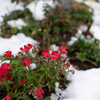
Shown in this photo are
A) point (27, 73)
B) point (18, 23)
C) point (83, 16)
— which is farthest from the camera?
point (83, 16)

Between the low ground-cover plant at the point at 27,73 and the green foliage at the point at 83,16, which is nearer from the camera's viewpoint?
the low ground-cover plant at the point at 27,73

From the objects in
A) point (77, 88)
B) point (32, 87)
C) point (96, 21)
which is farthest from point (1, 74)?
point (96, 21)

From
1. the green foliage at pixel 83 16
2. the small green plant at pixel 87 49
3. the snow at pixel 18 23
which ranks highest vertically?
the green foliage at pixel 83 16

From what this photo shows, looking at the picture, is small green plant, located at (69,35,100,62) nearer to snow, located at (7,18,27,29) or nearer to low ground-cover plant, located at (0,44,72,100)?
Result: low ground-cover plant, located at (0,44,72,100)

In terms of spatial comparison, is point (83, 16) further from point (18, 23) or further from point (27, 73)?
point (27, 73)

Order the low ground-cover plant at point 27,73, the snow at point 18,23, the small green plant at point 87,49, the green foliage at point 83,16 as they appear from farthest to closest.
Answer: the green foliage at point 83,16 < the snow at point 18,23 < the small green plant at point 87,49 < the low ground-cover plant at point 27,73

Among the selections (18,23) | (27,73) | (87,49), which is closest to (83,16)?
(87,49)

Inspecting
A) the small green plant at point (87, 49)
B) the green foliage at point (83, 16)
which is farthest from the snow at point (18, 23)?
the green foliage at point (83, 16)

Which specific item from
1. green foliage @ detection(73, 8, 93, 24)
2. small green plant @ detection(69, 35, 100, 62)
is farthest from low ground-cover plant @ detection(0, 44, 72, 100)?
green foliage @ detection(73, 8, 93, 24)

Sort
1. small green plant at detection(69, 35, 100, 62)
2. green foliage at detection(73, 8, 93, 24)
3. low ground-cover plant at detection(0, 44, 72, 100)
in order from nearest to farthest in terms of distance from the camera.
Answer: low ground-cover plant at detection(0, 44, 72, 100), small green plant at detection(69, 35, 100, 62), green foliage at detection(73, 8, 93, 24)

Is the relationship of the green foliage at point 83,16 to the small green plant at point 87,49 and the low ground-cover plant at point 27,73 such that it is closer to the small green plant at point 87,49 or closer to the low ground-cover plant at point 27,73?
the small green plant at point 87,49

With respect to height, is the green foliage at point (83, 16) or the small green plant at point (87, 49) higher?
the green foliage at point (83, 16)

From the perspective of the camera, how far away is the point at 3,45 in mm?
1966

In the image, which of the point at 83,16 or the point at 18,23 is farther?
the point at 83,16
